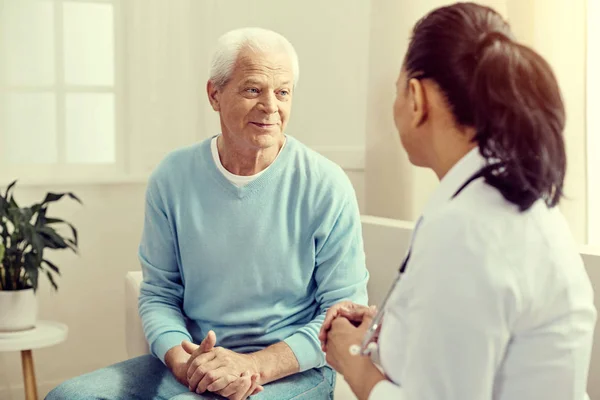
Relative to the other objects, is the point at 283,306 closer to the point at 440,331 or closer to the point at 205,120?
the point at 440,331

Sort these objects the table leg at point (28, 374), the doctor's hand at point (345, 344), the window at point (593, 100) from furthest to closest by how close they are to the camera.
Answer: the table leg at point (28, 374) → the window at point (593, 100) → the doctor's hand at point (345, 344)

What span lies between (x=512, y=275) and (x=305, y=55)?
2763mm

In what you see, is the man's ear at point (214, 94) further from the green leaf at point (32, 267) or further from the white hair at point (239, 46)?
the green leaf at point (32, 267)

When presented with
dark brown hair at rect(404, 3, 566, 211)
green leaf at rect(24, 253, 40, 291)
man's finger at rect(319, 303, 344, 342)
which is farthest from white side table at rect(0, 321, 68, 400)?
dark brown hair at rect(404, 3, 566, 211)

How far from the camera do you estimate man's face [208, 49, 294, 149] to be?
6.34 feet

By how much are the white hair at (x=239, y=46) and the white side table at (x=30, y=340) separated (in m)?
1.20

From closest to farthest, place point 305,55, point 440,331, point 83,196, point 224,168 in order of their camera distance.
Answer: point 440,331, point 224,168, point 83,196, point 305,55

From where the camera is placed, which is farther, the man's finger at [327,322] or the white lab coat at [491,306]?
the man's finger at [327,322]

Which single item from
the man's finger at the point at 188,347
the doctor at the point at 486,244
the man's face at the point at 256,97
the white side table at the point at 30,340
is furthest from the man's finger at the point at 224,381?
the white side table at the point at 30,340

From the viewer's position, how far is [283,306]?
1.94 metres

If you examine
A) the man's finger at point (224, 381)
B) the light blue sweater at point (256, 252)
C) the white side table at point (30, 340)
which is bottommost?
the white side table at point (30, 340)

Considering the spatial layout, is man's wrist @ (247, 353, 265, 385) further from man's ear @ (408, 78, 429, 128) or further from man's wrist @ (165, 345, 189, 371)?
man's ear @ (408, 78, 429, 128)

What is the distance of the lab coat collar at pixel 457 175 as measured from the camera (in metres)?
1.05

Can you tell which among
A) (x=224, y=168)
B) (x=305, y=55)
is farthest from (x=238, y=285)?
(x=305, y=55)
